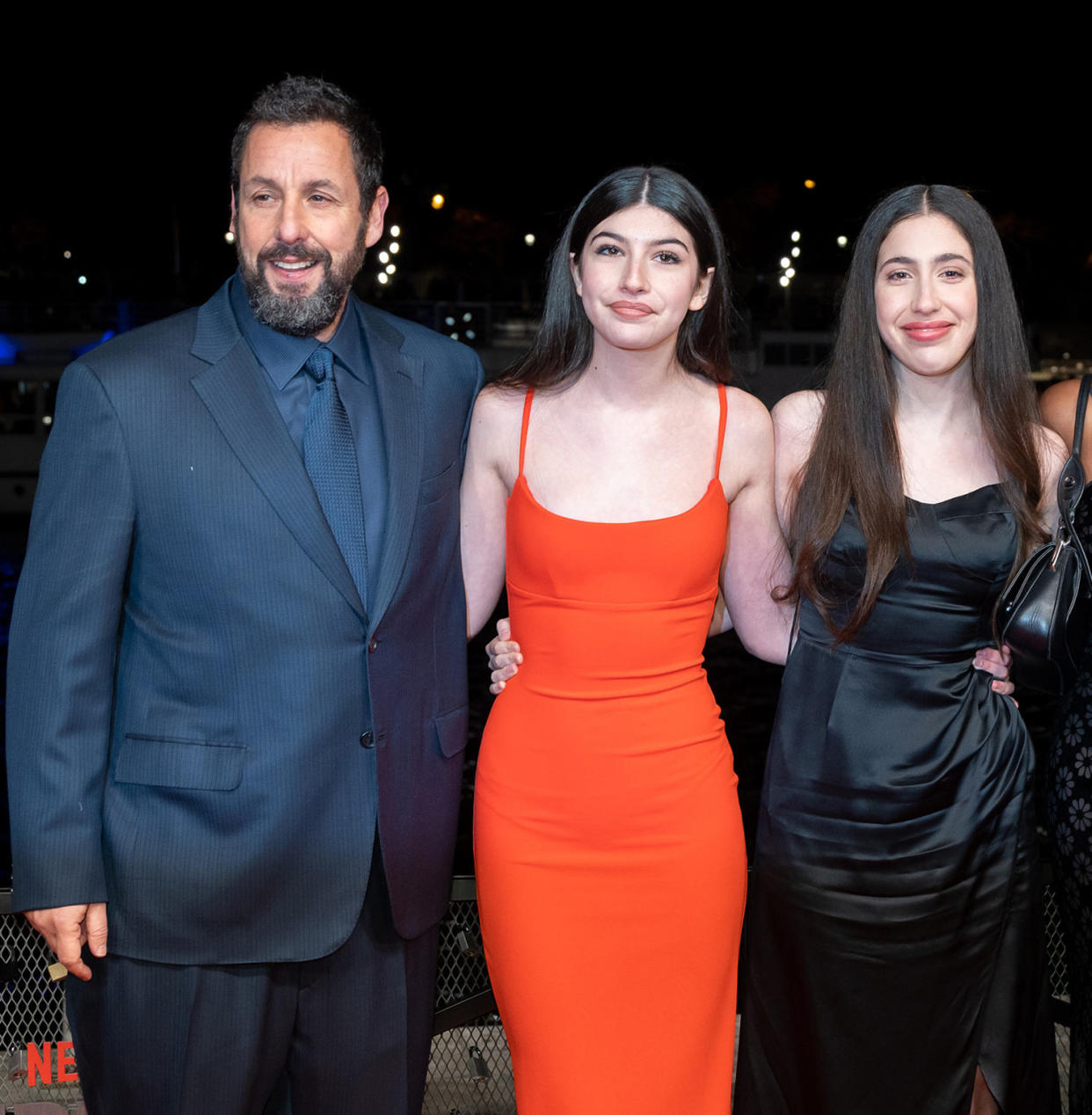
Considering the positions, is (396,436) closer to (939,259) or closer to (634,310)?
(634,310)

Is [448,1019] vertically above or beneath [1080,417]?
beneath

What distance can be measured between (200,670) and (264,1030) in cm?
57

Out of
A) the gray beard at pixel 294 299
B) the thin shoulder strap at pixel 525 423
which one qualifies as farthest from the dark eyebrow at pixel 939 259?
the gray beard at pixel 294 299

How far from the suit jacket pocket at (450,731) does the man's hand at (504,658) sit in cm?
18

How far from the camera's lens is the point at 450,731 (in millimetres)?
2053

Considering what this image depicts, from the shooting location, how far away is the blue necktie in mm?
1890

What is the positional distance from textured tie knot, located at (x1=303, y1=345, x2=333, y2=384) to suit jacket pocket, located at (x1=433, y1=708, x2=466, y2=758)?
0.56 metres

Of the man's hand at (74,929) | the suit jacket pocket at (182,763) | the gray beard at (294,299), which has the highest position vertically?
the gray beard at (294,299)

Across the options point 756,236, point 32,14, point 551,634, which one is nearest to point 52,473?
point 551,634

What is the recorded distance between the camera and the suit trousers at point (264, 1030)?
189cm

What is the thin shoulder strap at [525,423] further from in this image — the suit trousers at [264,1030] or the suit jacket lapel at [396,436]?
the suit trousers at [264,1030]

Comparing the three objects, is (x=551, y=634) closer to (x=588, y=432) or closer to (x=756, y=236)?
(x=588, y=432)

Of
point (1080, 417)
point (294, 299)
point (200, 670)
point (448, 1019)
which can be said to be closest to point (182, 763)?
point (200, 670)

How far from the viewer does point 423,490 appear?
6.52 ft
